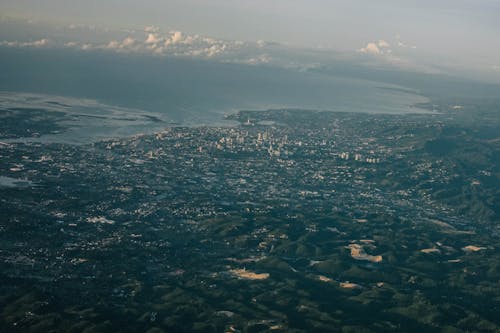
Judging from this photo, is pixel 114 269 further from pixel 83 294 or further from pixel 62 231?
pixel 62 231

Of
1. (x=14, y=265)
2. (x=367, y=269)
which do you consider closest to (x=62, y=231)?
(x=14, y=265)

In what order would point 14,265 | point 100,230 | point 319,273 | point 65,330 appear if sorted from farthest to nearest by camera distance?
point 100,230, point 319,273, point 14,265, point 65,330

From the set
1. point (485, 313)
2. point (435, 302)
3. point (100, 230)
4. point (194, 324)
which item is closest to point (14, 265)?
point (100, 230)

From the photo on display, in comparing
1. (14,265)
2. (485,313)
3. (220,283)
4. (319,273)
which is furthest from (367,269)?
(14,265)

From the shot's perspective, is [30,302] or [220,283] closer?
[30,302]

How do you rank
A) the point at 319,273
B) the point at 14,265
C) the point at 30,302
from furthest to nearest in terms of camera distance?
the point at 319,273, the point at 14,265, the point at 30,302

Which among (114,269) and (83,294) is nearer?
(83,294)

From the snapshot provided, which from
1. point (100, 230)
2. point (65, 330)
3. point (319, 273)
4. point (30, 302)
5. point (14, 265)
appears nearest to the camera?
point (65, 330)

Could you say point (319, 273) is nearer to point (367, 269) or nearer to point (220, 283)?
point (367, 269)
